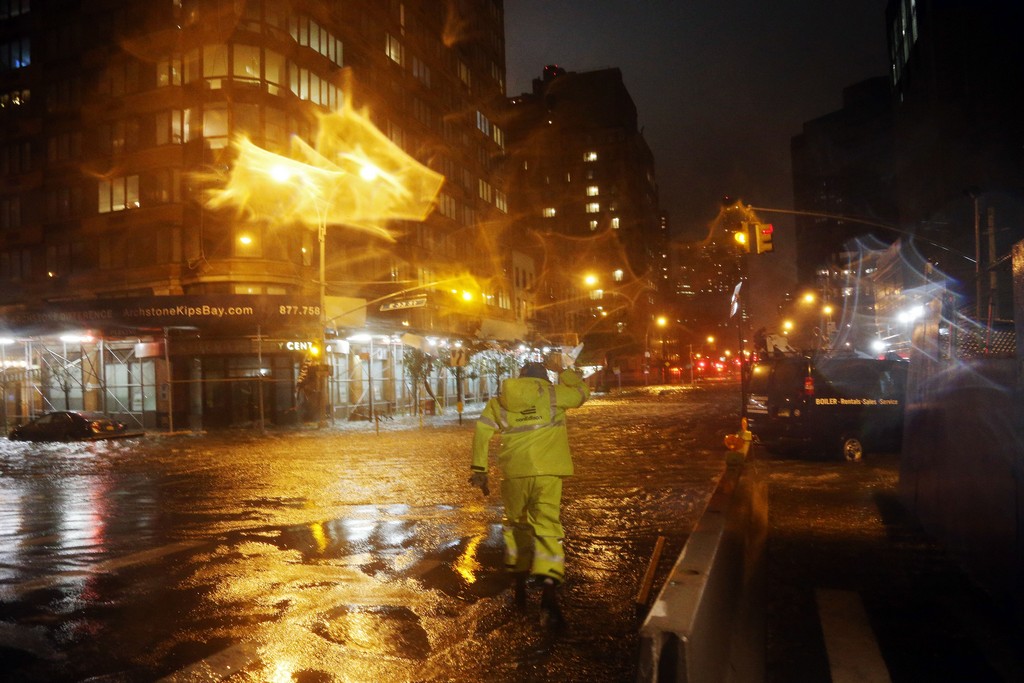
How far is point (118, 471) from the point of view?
57.9 ft

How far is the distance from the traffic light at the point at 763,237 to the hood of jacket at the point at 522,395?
1353cm

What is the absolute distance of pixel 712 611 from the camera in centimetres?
380

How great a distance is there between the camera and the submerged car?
27891mm

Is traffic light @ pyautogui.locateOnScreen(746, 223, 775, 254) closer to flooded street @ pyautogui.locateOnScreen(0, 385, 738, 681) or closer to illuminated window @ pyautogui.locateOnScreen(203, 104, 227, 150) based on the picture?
flooded street @ pyautogui.locateOnScreen(0, 385, 738, 681)

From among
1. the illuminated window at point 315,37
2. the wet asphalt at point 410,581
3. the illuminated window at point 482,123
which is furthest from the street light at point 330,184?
the wet asphalt at point 410,581

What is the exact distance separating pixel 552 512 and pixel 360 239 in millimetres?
37554

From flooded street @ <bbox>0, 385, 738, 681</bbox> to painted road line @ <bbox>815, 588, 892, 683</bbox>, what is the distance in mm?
1268

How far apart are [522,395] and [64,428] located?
2708 centimetres

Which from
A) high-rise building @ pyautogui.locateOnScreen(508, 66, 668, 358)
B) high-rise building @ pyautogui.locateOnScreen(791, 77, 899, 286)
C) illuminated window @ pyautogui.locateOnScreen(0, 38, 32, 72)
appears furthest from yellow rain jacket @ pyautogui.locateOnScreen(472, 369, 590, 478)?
high-rise building @ pyautogui.locateOnScreen(508, 66, 668, 358)

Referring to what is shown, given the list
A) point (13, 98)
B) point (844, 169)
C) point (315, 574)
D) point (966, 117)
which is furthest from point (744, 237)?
point (844, 169)

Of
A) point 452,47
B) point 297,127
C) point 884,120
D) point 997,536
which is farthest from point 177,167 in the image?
point 884,120

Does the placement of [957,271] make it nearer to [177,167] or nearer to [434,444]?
[434,444]

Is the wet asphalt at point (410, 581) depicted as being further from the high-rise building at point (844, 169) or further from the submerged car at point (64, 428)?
the high-rise building at point (844, 169)

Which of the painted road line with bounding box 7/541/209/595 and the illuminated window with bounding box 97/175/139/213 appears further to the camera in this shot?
the illuminated window with bounding box 97/175/139/213
